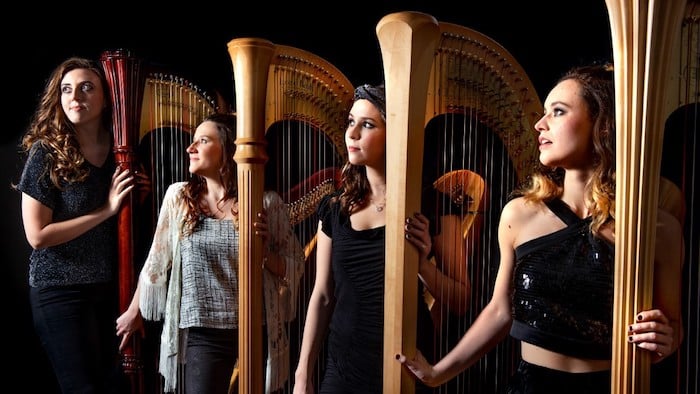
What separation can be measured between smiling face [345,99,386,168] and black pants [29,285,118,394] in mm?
1353

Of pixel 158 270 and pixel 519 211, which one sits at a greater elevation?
pixel 519 211

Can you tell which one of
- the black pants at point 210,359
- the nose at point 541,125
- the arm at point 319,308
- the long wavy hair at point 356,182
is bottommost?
the black pants at point 210,359

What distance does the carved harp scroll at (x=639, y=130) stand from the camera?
4.67ft

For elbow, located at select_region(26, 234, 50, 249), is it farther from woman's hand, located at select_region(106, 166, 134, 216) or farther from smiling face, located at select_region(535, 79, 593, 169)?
smiling face, located at select_region(535, 79, 593, 169)

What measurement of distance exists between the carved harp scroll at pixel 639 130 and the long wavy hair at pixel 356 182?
3.13ft

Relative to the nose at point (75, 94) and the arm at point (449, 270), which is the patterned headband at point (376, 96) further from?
the nose at point (75, 94)

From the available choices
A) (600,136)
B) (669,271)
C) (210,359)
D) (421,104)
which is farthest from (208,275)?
(669,271)

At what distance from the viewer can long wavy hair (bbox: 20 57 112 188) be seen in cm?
291

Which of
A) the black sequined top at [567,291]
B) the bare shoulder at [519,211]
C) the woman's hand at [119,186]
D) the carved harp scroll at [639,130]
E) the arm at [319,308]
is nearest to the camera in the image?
the carved harp scroll at [639,130]

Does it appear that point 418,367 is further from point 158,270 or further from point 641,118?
point 158,270

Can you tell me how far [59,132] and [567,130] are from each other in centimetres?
201

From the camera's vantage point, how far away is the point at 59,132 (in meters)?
2.93

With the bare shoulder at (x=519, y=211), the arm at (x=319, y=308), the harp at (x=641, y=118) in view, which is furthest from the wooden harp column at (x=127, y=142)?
the harp at (x=641, y=118)

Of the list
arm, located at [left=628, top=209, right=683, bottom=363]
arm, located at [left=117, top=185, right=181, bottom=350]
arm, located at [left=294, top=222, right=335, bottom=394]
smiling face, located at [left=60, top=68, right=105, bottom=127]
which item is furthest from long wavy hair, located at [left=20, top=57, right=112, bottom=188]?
arm, located at [left=628, top=209, right=683, bottom=363]
